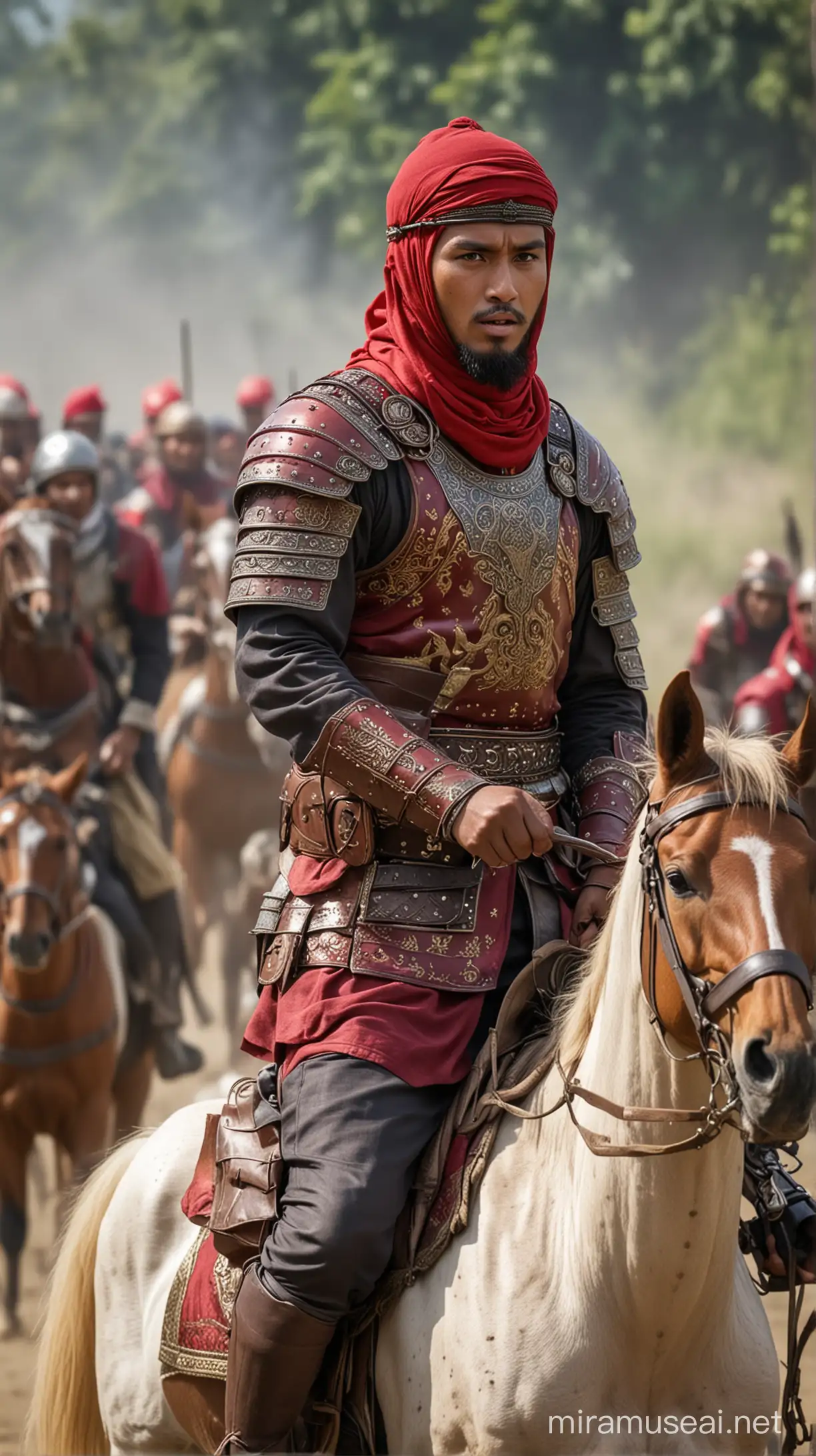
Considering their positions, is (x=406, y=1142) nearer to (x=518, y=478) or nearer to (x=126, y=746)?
(x=518, y=478)

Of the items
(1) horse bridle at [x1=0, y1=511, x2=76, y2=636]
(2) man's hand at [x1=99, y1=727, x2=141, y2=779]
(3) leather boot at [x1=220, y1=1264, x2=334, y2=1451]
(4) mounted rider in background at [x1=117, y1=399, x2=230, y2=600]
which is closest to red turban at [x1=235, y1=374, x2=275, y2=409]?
(4) mounted rider in background at [x1=117, y1=399, x2=230, y2=600]

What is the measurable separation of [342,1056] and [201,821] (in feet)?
29.8

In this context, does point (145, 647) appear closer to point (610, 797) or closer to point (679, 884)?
point (610, 797)

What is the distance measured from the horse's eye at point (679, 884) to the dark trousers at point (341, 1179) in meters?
0.61

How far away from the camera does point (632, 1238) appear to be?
3.00 m

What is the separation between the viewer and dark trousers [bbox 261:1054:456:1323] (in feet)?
10.2

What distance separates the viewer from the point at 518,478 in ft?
11.4

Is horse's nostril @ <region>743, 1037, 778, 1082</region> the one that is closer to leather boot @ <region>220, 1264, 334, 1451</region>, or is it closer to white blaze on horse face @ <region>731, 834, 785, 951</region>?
white blaze on horse face @ <region>731, 834, 785, 951</region>

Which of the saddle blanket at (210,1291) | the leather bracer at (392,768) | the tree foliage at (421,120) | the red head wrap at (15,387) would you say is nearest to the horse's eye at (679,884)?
the leather bracer at (392,768)

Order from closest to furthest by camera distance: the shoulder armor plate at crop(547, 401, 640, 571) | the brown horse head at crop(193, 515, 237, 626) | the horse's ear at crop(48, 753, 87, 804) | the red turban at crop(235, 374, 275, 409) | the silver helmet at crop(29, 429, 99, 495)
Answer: the shoulder armor plate at crop(547, 401, 640, 571) < the horse's ear at crop(48, 753, 87, 804) < the silver helmet at crop(29, 429, 99, 495) < the brown horse head at crop(193, 515, 237, 626) < the red turban at crop(235, 374, 275, 409)

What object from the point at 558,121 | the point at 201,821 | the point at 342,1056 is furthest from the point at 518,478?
the point at 558,121

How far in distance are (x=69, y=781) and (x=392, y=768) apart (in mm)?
4871

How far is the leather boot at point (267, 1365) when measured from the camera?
315cm

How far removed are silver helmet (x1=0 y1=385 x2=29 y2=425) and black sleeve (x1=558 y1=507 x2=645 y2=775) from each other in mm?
10610
